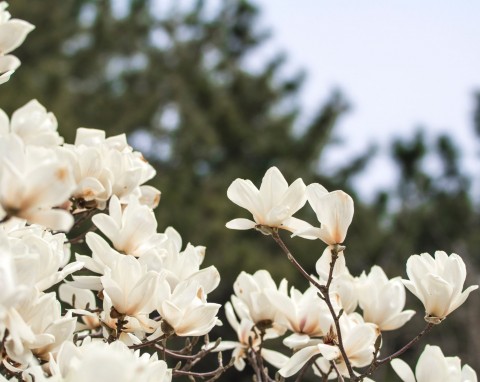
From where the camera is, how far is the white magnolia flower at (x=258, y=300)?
846 millimetres

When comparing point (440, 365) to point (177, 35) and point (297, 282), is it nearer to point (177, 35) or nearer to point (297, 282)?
point (297, 282)

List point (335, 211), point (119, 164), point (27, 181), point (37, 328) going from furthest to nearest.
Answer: point (119, 164), point (335, 211), point (37, 328), point (27, 181)

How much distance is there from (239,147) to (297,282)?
147 inches

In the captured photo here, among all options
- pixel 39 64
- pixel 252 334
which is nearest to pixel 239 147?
pixel 39 64

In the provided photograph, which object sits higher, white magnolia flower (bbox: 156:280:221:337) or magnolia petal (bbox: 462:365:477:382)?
white magnolia flower (bbox: 156:280:221:337)

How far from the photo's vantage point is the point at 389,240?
32.7 ft

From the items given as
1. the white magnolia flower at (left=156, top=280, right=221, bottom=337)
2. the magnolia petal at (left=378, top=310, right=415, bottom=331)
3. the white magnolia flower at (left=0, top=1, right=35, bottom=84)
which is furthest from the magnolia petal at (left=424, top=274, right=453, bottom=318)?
the white magnolia flower at (left=0, top=1, right=35, bottom=84)

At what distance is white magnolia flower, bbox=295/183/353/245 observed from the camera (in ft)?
2.33

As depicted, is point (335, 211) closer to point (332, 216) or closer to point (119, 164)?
point (332, 216)

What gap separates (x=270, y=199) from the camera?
0.76 m

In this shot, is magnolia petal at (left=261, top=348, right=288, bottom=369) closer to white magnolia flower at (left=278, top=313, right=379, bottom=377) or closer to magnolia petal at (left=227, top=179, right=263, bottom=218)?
white magnolia flower at (left=278, top=313, right=379, bottom=377)

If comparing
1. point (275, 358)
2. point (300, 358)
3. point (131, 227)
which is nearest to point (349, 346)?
point (300, 358)

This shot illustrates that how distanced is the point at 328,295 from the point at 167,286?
159 millimetres

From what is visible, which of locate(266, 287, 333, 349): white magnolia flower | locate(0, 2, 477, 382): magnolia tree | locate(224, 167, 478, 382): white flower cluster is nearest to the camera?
locate(0, 2, 477, 382): magnolia tree
